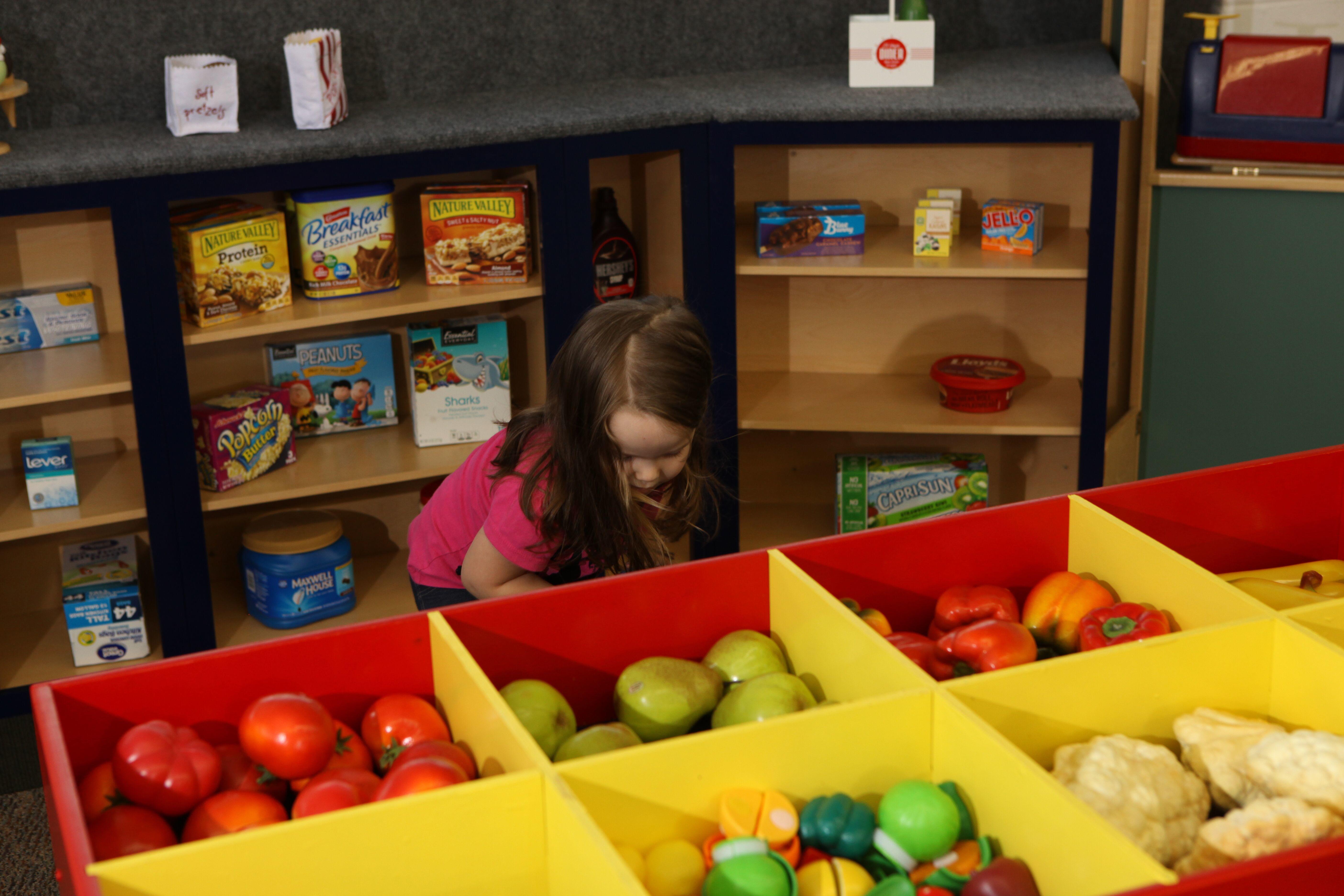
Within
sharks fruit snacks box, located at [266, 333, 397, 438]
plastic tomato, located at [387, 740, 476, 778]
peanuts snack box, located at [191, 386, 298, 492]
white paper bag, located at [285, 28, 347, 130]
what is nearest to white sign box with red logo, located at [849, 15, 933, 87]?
white paper bag, located at [285, 28, 347, 130]

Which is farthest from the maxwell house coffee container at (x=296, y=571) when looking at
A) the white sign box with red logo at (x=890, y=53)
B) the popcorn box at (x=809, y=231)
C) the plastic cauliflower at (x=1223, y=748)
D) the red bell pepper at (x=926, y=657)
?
the plastic cauliflower at (x=1223, y=748)

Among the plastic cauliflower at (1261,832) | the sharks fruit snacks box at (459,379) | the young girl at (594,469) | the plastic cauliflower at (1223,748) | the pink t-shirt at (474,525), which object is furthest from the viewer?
the sharks fruit snacks box at (459,379)

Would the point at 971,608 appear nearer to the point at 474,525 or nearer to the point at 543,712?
the point at 543,712

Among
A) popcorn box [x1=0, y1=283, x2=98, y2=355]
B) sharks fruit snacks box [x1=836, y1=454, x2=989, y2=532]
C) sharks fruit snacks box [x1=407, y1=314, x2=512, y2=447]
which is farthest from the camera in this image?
sharks fruit snacks box [x1=836, y1=454, x2=989, y2=532]

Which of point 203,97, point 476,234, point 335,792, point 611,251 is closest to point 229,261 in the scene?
point 203,97

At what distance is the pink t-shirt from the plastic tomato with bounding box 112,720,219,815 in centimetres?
65

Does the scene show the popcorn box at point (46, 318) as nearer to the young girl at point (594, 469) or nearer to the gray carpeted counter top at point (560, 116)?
the gray carpeted counter top at point (560, 116)

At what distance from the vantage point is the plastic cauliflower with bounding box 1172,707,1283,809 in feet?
3.53

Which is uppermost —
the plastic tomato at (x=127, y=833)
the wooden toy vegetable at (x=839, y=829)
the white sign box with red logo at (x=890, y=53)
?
the white sign box with red logo at (x=890, y=53)

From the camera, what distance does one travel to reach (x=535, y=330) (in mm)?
2695

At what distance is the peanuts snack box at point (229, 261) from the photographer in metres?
2.34

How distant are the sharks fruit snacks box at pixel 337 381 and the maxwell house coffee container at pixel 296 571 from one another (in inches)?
7.9

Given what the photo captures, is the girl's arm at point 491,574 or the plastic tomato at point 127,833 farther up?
the plastic tomato at point 127,833

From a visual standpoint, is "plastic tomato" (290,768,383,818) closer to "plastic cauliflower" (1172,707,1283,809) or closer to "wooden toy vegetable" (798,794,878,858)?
"wooden toy vegetable" (798,794,878,858)
